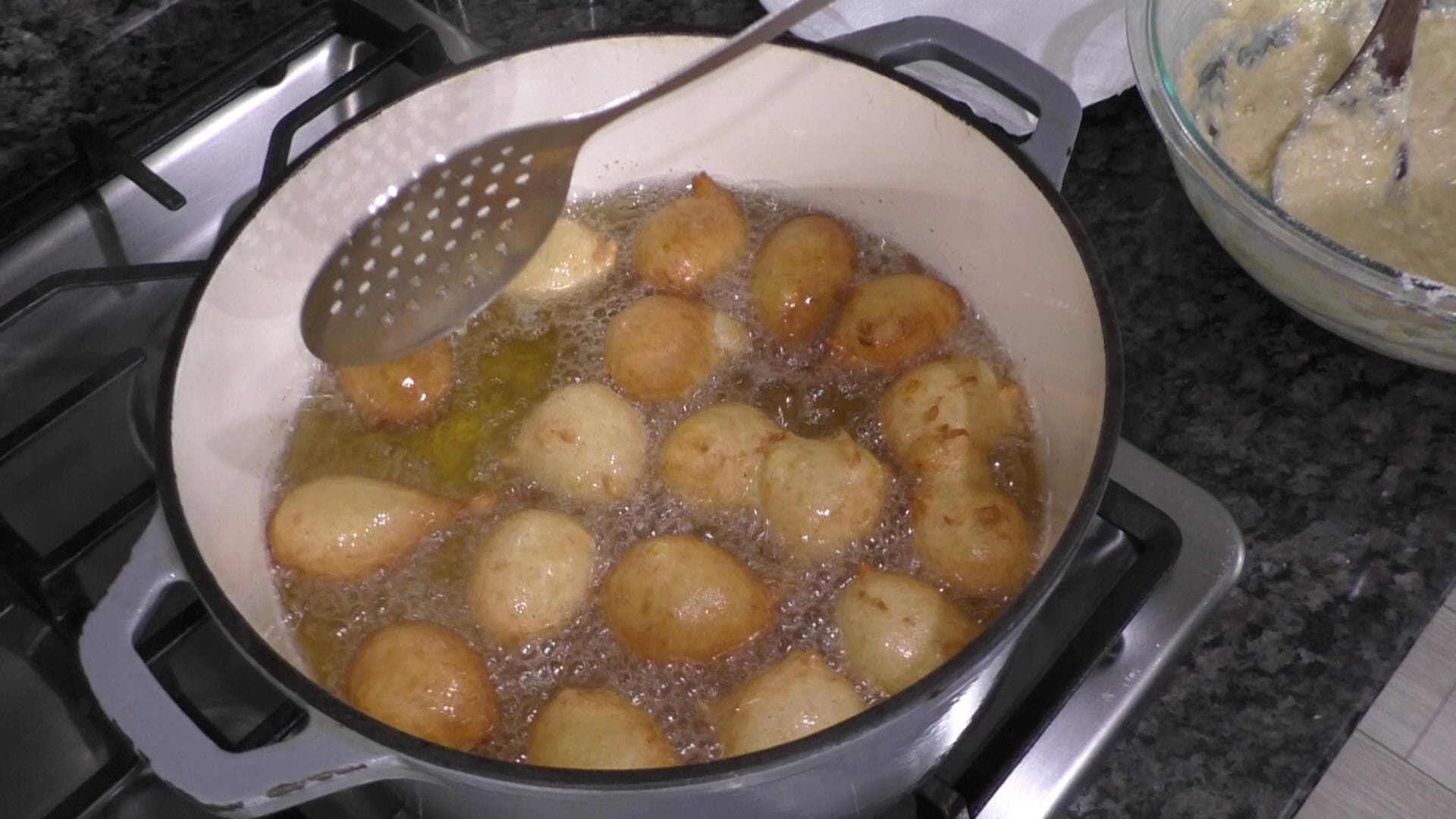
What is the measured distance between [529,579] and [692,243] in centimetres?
32

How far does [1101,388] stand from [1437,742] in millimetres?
1104

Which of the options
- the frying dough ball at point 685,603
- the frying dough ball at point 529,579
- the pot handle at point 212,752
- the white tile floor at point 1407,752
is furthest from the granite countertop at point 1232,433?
the white tile floor at point 1407,752

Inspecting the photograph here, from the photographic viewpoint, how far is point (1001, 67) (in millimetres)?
776

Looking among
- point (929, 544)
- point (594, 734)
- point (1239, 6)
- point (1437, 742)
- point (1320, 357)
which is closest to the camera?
point (594, 734)

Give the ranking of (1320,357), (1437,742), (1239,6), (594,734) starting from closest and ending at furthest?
(594,734) < (1320,357) < (1239,6) < (1437,742)

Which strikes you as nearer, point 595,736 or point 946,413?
point 595,736

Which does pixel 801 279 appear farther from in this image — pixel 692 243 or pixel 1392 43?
pixel 1392 43

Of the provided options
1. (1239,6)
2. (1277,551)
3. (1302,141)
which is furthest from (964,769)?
(1239,6)

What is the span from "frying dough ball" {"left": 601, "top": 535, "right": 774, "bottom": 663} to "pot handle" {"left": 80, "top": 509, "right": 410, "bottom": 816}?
20 cm

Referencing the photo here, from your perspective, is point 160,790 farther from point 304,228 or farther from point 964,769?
point 964,769

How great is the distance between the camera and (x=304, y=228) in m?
0.82

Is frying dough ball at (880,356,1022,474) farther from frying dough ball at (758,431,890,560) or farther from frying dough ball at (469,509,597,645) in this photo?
frying dough ball at (469,509,597,645)

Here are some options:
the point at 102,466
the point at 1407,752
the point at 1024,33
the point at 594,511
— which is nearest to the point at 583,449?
the point at 594,511

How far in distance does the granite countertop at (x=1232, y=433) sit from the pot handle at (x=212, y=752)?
1.51ft
